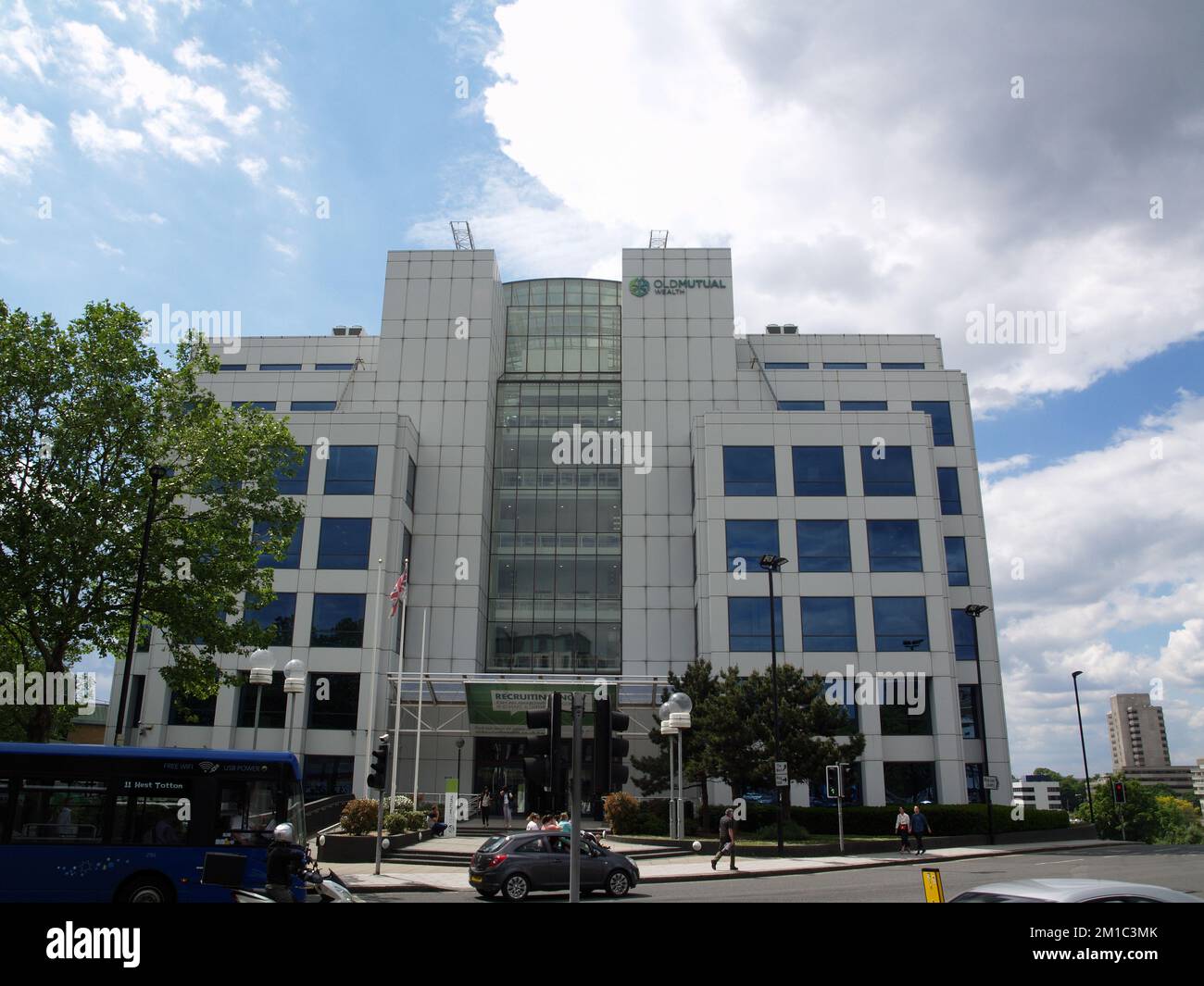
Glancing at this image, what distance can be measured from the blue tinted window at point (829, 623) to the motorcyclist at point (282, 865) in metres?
33.6

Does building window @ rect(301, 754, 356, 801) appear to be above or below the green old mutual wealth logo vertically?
below

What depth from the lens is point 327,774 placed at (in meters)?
40.1

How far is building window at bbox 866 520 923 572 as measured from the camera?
140 feet

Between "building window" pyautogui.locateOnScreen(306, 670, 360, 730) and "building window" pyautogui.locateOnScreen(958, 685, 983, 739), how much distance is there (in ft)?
96.8

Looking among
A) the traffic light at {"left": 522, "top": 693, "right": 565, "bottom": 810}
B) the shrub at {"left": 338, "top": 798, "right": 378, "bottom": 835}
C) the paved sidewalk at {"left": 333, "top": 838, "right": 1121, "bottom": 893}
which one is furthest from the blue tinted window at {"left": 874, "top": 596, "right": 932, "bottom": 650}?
the traffic light at {"left": 522, "top": 693, "right": 565, "bottom": 810}

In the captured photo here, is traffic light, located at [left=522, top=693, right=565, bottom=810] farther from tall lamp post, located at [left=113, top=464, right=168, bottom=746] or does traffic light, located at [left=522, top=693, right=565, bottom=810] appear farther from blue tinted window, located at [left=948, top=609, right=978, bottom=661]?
blue tinted window, located at [left=948, top=609, right=978, bottom=661]

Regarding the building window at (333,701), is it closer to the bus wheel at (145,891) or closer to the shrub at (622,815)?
the shrub at (622,815)

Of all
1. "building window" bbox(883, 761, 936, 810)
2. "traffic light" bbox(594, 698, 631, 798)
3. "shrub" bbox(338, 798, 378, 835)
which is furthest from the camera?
"building window" bbox(883, 761, 936, 810)

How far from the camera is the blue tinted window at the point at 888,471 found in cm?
4394

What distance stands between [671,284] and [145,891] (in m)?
43.5
